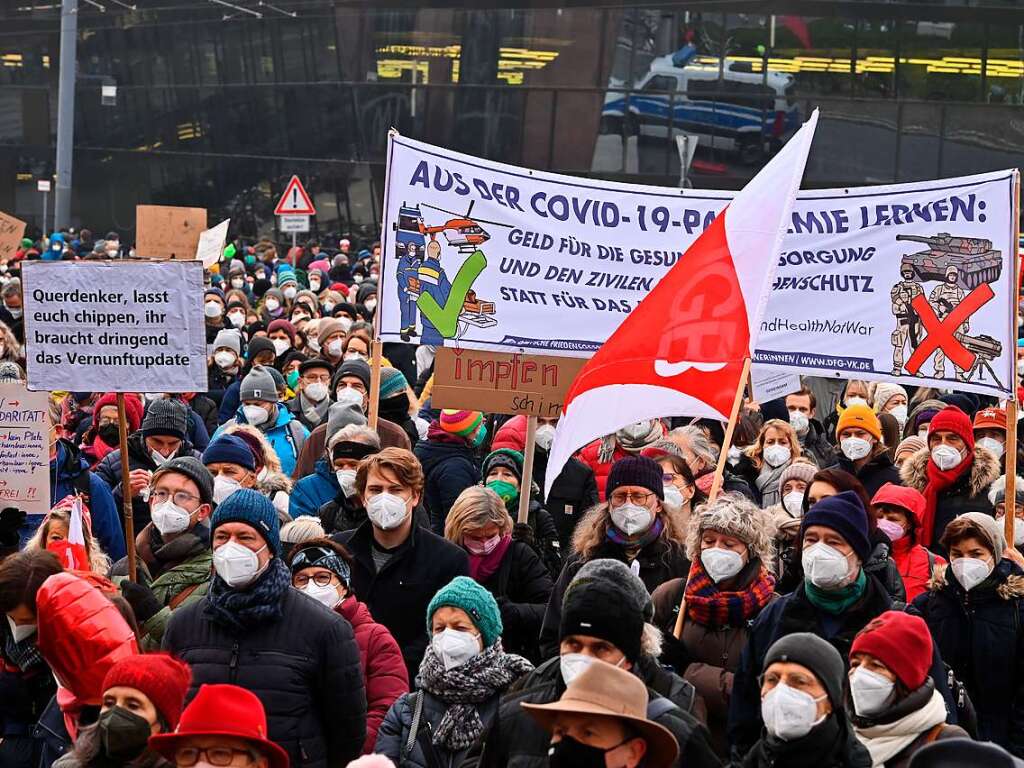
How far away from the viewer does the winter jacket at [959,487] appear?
953cm

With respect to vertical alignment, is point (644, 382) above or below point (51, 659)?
above

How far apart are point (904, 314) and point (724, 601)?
298 cm

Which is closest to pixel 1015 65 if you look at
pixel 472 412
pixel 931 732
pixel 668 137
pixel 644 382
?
pixel 668 137

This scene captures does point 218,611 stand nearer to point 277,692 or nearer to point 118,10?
point 277,692

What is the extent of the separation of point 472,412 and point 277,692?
4298 millimetres

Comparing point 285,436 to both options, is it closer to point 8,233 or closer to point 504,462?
point 504,462

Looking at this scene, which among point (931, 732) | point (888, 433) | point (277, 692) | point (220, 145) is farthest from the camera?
point (220, 145)

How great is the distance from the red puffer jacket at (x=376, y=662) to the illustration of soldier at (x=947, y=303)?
11.7ft

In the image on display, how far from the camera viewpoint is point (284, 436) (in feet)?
36.1

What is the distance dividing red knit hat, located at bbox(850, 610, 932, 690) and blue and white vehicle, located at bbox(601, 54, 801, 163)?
2548 centimetres

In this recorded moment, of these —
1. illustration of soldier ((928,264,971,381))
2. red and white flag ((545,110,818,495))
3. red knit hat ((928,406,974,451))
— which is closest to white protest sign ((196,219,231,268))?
red knit hat ((928,406,974,451))

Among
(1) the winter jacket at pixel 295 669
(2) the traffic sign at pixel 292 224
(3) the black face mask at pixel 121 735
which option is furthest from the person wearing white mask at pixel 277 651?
(2) the traffic sign at pixel 292 224

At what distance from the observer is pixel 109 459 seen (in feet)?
33.8

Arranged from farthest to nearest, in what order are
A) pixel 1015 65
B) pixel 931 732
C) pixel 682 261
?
pixel 1015 65 → pixel 682 261 → pixel 931 732
